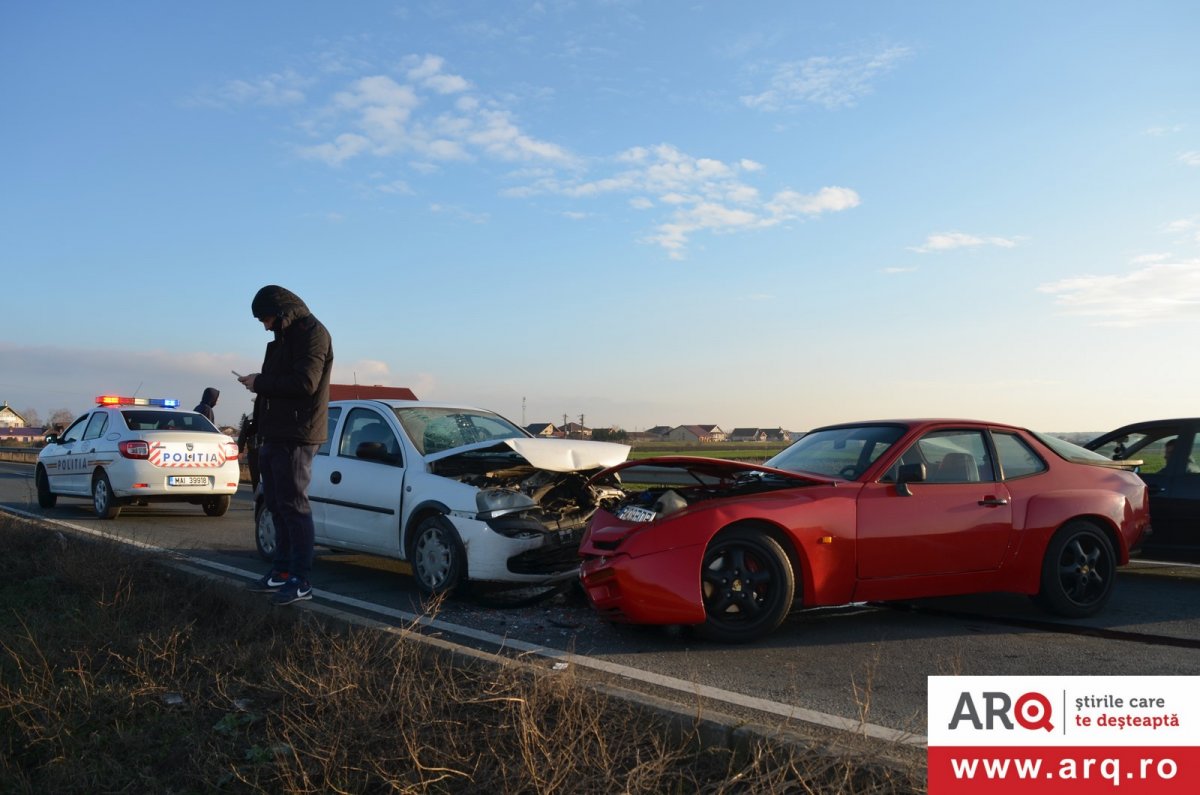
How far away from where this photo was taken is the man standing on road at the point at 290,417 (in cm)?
625

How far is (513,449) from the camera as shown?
274 inches

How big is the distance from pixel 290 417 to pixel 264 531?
281 centimetres

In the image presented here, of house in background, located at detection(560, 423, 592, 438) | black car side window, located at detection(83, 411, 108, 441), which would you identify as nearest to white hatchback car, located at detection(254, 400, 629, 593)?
house in background, located at detection(560, 423, 592, 438)

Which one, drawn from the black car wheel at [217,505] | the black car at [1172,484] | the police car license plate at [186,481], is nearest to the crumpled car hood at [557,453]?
the black car at [1172,484]

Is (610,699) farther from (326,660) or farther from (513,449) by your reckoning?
(513,449)

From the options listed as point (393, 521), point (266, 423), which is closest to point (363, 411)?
point (393, 521)

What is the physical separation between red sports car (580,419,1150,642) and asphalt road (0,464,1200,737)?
25 cm

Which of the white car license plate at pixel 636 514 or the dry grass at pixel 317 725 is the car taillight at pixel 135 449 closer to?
the dry grass at pixel 317 725

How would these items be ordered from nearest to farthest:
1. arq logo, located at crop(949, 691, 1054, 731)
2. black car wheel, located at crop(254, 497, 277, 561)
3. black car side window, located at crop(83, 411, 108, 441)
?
arq logo, located at crop(949, 691, 1054, 731), black car wheel, located at crop(254, 497, 277, 561), black car side window, located at crop(83, 411, 108, 441)

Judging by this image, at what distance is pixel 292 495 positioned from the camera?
6281 millimetres

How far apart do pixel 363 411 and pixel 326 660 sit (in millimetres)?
4024

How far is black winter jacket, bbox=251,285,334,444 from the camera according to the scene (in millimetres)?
6258

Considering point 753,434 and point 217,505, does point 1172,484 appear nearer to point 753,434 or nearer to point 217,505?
point 217,505

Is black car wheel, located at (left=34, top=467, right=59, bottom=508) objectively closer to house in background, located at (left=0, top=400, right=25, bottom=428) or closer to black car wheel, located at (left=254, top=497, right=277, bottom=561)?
black car wheel, located at (left=254, top=497, right=277, bottom=561)
